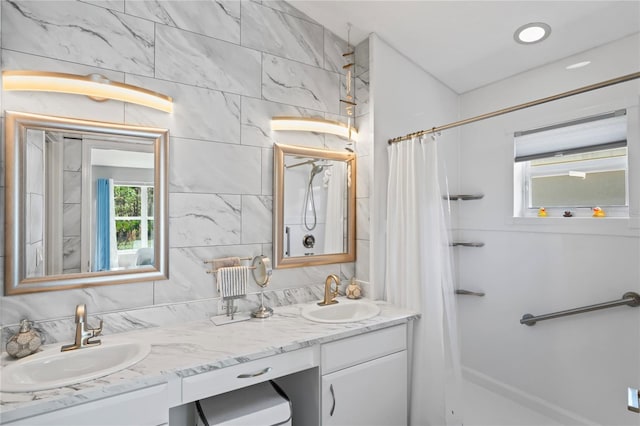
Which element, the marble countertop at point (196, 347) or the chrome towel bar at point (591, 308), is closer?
the marble countertop at point (196, 347)

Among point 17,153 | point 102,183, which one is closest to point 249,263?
point 102,183

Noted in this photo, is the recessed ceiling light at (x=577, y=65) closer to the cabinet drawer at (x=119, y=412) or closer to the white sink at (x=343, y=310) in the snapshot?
the white sink at (x=343, y=310)

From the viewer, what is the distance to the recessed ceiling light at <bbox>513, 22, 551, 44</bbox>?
6.08 feet

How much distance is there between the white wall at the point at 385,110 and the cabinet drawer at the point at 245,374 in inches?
32.9

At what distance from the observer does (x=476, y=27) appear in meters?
1.96

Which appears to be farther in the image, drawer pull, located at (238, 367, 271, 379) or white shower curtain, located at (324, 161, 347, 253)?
white shower curtain, located at (324, 161, 347, 253)

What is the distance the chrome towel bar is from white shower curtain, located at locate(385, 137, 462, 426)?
751 millimetres

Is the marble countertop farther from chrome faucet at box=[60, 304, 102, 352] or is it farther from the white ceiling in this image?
the white ceiling

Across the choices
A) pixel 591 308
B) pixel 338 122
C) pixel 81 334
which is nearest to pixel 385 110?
pixel 338 122

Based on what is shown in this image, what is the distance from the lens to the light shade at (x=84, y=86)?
54.9 inches

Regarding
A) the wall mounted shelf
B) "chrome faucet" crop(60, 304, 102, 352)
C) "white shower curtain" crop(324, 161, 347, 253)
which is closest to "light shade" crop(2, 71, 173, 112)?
"chrome faucet" crop(60, 304, 102, 352)

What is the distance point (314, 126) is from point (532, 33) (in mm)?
1402

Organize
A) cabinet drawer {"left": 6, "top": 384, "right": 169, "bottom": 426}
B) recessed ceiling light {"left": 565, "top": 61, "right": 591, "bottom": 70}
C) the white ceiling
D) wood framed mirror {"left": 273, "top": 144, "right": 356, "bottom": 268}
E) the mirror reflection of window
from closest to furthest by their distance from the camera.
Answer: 1. cabinet drawer {"left": 6, "top": 384, "right": 169, "bottom": 426}
2. the mirror reflection of window
3. the white ceiling
4. recessed ceiling light {"left": 565, "top": 61, "right": 591, "bottom": 70}
5. wood framed mirror {"left": 273, "top": 144, "right": 356, "bottom": 268}

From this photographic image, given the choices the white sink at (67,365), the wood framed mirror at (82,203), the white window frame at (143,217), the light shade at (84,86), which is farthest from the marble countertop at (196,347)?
the light shade at (84,86)
